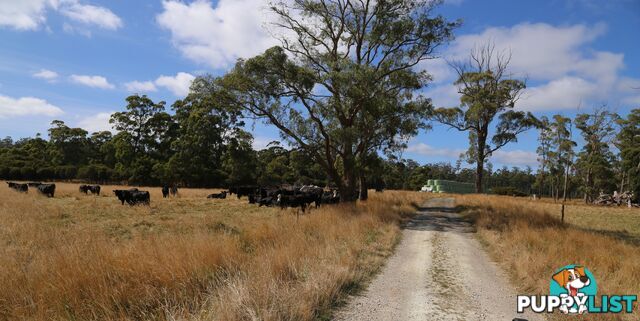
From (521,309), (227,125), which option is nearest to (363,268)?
(521,309)

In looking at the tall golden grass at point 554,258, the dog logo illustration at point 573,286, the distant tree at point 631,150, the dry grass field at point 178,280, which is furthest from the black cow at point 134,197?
the distant tree at point 631,150

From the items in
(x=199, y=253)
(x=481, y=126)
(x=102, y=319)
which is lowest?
(x=102, y=319)

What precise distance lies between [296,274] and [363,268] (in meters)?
2.03

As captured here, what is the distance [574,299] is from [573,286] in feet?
1.01

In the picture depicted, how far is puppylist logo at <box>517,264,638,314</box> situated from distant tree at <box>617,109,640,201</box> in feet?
174

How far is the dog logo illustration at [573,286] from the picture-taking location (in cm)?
645

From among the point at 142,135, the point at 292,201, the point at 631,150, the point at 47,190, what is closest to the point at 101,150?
the point at 142,135

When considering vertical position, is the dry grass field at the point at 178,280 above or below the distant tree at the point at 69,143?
below

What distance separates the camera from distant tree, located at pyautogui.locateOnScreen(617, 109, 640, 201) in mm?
49781

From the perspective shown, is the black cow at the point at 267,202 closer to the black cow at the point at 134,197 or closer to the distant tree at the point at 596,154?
the black cow at the point at 134,197

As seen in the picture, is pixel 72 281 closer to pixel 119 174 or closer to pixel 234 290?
pixel 234 290

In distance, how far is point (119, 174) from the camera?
62.6 m

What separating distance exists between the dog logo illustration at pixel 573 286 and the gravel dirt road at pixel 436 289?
2.26 feet

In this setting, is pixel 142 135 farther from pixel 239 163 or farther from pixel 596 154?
pixel 596 154
